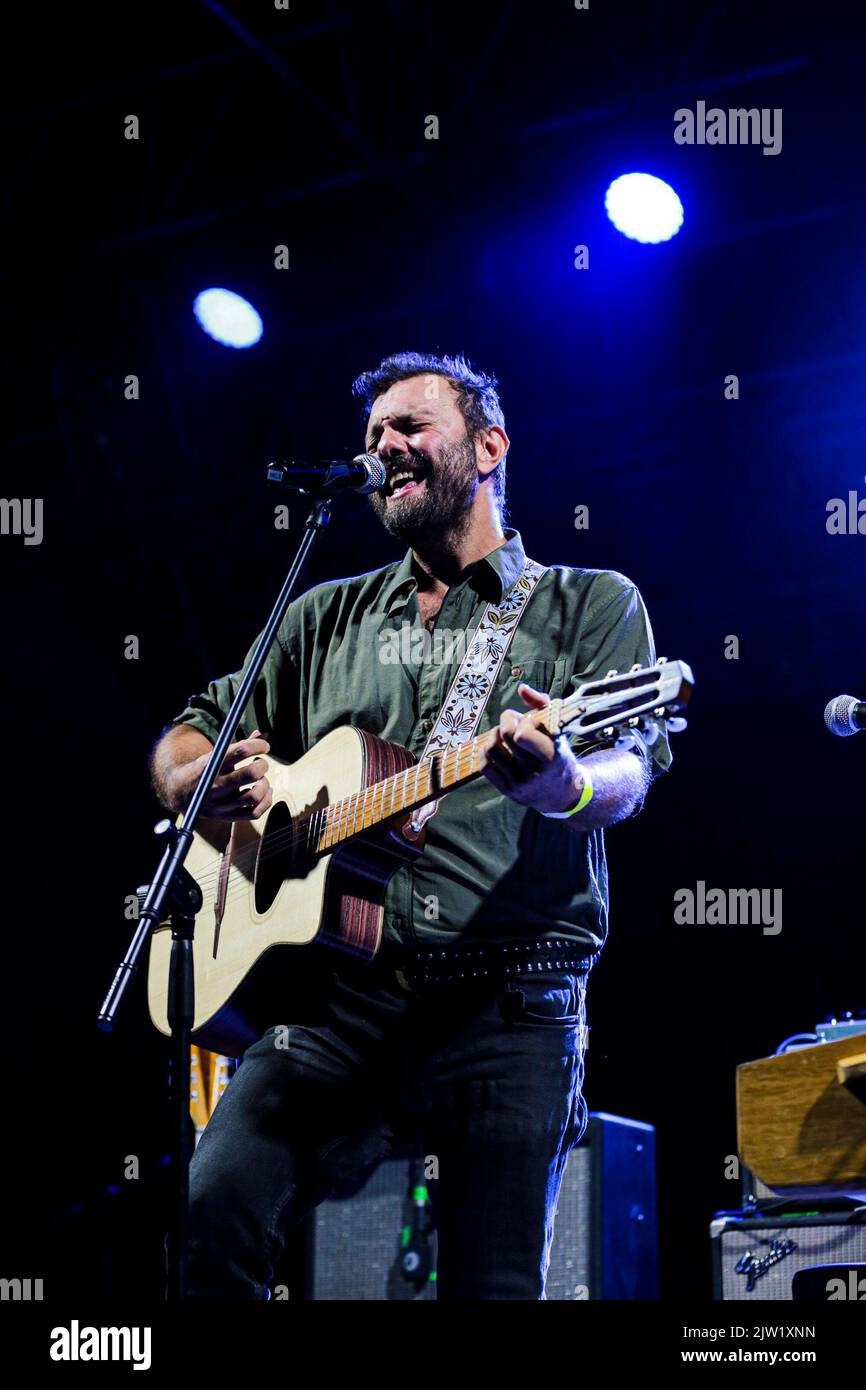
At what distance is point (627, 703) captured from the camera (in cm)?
288

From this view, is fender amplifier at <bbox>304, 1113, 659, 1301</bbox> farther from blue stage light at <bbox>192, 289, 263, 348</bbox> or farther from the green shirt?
blue stage light at <bbox>192, 289, 263, 348</bbox>

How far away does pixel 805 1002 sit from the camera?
8.30m

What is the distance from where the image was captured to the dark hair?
3932 mm

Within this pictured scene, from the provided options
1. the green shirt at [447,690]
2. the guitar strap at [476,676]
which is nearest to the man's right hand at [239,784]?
the green shirt at [447,690]

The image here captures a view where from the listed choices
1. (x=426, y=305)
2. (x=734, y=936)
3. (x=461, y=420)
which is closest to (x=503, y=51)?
(x=426, y=305)

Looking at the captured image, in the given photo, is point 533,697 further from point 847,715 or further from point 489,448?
point 489,448

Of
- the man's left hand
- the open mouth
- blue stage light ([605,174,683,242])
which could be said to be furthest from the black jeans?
blue stage light ([605,174,683,242])

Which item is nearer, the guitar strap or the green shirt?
the green shirt

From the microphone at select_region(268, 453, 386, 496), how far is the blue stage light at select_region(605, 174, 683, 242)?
140 inches

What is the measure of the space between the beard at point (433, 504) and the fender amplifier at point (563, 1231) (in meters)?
2.57

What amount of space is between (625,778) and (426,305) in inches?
186

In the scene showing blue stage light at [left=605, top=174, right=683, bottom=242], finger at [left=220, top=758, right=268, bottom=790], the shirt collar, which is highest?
blue stage light at [left=605, top=174, right=683, bottom=242]
